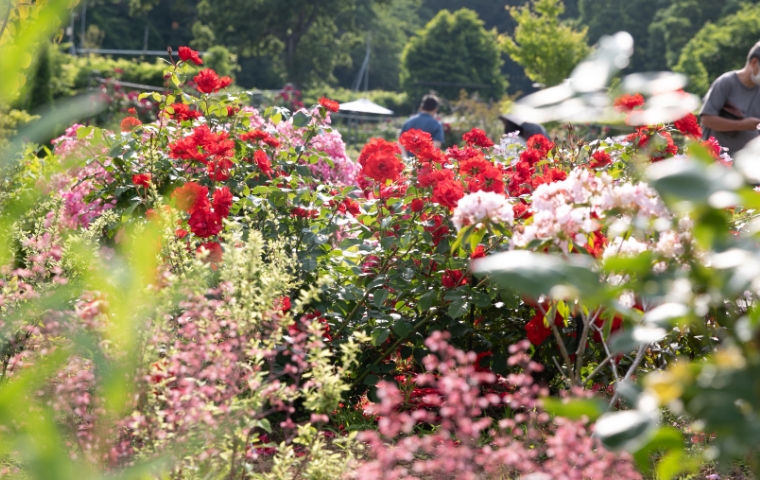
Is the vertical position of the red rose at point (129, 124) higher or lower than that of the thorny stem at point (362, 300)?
higher

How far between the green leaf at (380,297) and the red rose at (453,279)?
225 mm

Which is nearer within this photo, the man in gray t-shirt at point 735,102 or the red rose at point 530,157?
the red rose at point 530,157

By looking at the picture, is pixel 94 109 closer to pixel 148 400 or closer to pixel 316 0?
pixel 148 400

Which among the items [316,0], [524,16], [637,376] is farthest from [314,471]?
[316,0]

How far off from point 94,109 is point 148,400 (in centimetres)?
135

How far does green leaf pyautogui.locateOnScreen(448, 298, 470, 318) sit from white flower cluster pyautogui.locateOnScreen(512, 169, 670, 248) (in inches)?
33.7

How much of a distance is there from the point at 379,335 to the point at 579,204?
1173 millimetres

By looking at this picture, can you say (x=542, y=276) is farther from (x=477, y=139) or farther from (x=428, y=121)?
(x=428, y=121)

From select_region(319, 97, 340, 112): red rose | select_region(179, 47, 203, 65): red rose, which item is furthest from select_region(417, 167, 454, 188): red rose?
select_region(179, 47, 203, 65): red rose

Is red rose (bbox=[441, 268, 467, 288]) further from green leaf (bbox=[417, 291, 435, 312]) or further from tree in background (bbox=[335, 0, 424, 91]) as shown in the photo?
tree in background (bbox=[335, 0, 424, 91])

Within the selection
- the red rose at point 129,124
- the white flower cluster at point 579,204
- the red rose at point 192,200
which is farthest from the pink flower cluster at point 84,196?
the white flower cluster at point 579,204

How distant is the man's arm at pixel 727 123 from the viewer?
17.1 feet

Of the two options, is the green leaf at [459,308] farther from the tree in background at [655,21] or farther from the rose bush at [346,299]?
the tree in background at [655,21]

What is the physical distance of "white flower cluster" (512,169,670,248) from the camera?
2.00 meters
